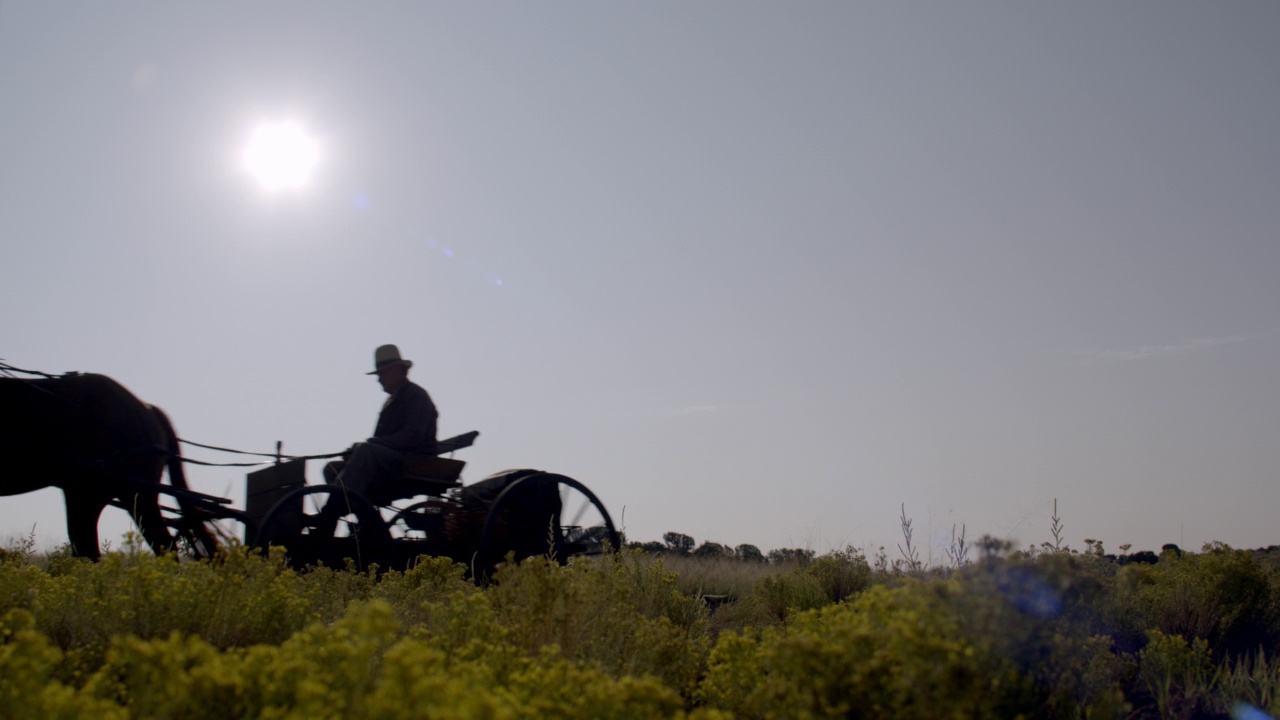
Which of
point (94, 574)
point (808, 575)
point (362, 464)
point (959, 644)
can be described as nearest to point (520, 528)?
point (362, 464)

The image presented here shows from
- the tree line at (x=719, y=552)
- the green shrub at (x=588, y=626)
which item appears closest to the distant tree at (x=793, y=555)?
the tree line at (x=719, y=552)

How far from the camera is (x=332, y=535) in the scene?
7.07 metres

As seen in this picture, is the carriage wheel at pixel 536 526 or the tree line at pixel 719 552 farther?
the tree line at pixel 719 552

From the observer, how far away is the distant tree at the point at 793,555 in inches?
412

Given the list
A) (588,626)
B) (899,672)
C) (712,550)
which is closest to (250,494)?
(588,626)

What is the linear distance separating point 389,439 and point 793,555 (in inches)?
241

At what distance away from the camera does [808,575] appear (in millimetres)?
7844

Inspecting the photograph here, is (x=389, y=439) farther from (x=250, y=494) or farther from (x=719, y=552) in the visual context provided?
(x=719, y=552)

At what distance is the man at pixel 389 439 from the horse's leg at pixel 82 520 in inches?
71.0

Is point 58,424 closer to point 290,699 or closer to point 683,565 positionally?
point 290,699

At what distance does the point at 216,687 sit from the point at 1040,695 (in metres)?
2.55

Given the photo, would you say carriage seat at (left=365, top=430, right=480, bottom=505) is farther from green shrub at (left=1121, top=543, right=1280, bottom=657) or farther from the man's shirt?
green shrub at (left=1121, top=543, right=1280, bottom=657)

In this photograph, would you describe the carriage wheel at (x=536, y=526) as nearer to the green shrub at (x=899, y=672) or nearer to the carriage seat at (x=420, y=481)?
the carriage seat at (x=420, y=481)

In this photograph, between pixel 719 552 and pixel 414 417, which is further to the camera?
pixel 719 552
